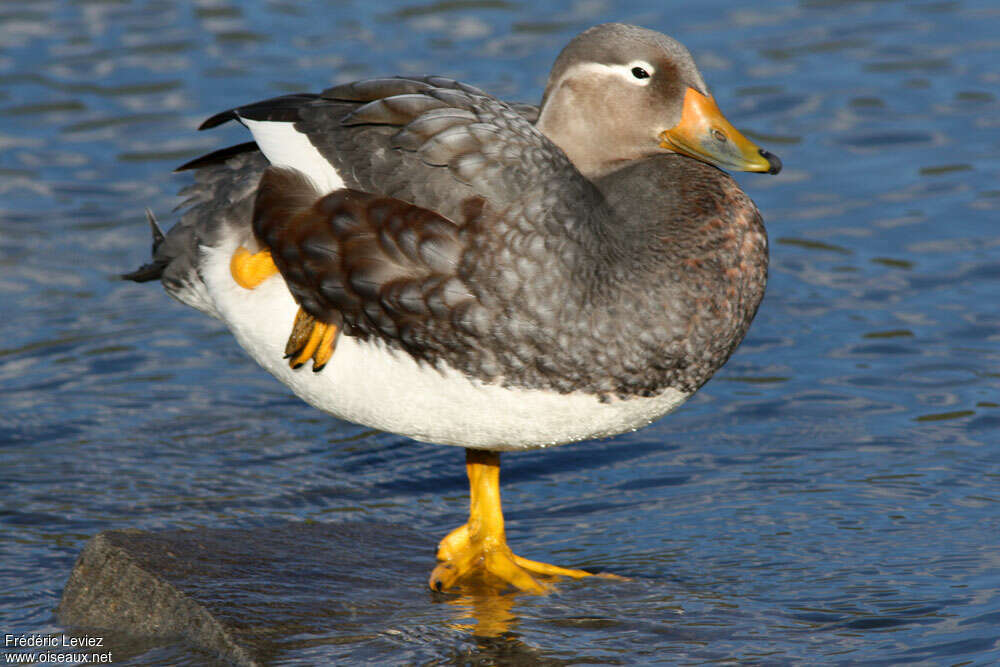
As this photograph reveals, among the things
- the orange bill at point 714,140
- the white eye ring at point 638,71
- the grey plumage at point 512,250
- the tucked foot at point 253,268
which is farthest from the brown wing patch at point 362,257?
the orange bill at point 714,140

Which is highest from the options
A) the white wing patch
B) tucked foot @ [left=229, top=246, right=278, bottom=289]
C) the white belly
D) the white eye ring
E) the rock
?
the white eye ring

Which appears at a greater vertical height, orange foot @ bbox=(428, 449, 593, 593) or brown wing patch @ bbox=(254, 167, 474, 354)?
brown wing patch @ bbox=(254, 167, 474, 354)

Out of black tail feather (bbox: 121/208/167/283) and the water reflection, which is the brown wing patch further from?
the water reflection

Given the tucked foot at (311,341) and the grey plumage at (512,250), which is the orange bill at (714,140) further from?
the tucked foot at (311,341)

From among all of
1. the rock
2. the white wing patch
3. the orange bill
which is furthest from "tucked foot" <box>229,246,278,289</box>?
the orange bill

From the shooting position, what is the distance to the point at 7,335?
9.19 metres

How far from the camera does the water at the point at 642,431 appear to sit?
590 centimetres

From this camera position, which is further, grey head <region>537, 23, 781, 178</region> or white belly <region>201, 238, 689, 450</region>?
grey head <region>537, 23, 781, 178</region>

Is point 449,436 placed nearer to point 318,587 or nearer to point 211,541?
point 318,587

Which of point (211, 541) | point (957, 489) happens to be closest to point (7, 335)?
point (211, 541)

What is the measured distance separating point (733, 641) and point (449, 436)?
136 centimetres

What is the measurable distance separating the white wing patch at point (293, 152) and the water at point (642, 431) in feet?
5.65

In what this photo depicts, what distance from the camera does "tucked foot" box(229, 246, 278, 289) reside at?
579 centimetres

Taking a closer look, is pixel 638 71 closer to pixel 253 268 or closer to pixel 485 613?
pixel 253 268
